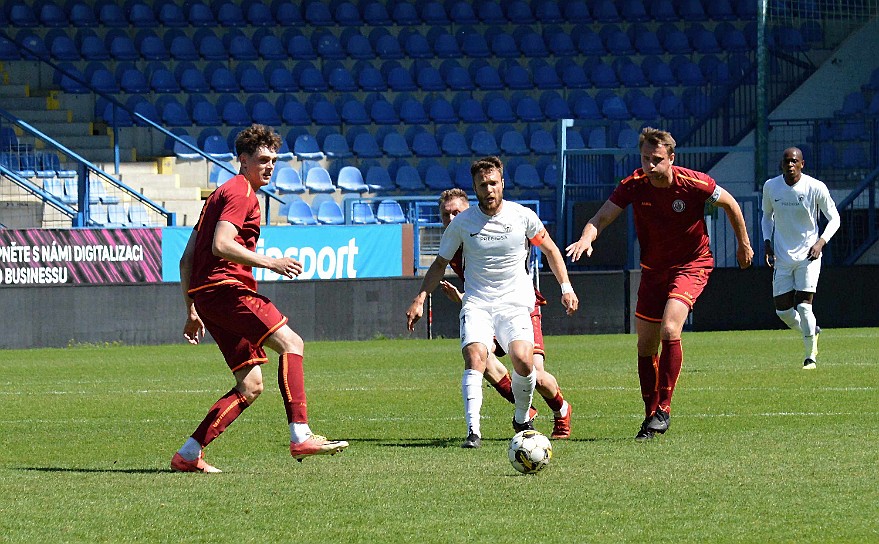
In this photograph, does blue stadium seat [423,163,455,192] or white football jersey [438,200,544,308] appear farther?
blue stadium seat [423,163,455,192]

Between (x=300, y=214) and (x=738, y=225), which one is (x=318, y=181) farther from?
(x=738, y=225)

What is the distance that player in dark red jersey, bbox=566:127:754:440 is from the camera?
30.0 feet

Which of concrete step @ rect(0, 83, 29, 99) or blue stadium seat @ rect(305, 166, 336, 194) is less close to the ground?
concrete step @ rect(0, 83, 29, 99)

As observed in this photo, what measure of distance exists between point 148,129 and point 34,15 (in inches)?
193

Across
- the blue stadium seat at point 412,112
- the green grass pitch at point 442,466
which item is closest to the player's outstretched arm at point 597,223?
the green grass pitch at point 442,466

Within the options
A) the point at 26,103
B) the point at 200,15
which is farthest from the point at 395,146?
the point at 26,103

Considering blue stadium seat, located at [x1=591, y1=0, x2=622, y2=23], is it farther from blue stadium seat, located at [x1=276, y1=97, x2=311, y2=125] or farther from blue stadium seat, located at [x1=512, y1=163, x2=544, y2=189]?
blue stadium seat, located at [x1=276, y1=97, x2=311, y2=125]

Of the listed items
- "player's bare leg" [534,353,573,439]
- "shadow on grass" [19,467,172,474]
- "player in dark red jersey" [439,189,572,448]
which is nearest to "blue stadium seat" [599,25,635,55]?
"player in dark red jersey" [439,189,572,448]

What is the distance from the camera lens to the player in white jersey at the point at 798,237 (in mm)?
14578

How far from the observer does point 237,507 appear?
6438 millimetres

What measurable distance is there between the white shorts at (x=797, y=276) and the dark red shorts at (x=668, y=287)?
5.54 m

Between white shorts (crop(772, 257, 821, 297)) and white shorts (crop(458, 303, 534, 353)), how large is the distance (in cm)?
691

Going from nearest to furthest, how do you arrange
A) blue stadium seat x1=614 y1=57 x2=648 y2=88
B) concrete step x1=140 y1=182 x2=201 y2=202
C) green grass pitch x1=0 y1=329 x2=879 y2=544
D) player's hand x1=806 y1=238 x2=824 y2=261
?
green grass pitch x1=0 y1=329 x2=879 y2=544 → player's hand x1=806 y1=238 x2=824 y2=261 → concrete step x1=140 y1=182 x2=201 y2=202 → blue stadium seat x1=614 y1=57 x2=648 y2=88

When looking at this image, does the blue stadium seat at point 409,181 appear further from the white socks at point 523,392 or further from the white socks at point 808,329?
the white socks at point 523,392
